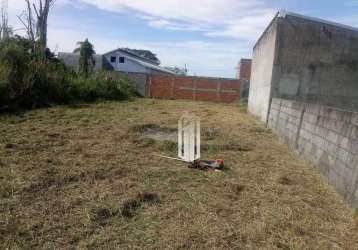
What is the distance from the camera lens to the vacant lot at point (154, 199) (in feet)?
10.3

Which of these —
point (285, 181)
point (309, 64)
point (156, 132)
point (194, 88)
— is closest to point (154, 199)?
point (285, 181)

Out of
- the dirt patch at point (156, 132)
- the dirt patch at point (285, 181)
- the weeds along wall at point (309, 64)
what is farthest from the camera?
the weeds along wall at point (309, 64)

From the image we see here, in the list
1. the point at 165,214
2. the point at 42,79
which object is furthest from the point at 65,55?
the point at 165,214

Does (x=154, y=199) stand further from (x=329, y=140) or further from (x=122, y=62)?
(x=122, y=62)

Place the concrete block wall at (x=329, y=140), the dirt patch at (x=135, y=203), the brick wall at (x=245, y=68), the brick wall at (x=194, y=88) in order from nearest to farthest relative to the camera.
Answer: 1. the dirt patch at (x=135, y=203)
2. the concrete block wall at (x=329, y=140)
3. the brick wall at (x=194, y=88)
4. the brick wall at (x=245, y=68)

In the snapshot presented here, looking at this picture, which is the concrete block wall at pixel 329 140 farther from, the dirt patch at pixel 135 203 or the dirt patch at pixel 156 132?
the dirt patch at pixel 156 132

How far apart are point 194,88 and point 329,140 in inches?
717

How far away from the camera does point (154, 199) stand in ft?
13.1

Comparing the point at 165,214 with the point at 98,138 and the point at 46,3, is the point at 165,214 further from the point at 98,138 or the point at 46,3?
the point at 46,3

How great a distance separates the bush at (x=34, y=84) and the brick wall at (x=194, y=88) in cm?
674

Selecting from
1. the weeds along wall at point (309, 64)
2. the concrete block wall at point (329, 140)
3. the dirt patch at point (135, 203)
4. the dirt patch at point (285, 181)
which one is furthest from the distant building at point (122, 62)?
the dirt patch at point (135, 203)

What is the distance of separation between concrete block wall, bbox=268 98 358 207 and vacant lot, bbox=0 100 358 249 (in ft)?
0.62

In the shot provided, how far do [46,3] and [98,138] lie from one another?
1599cm

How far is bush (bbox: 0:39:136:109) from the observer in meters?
10.9
